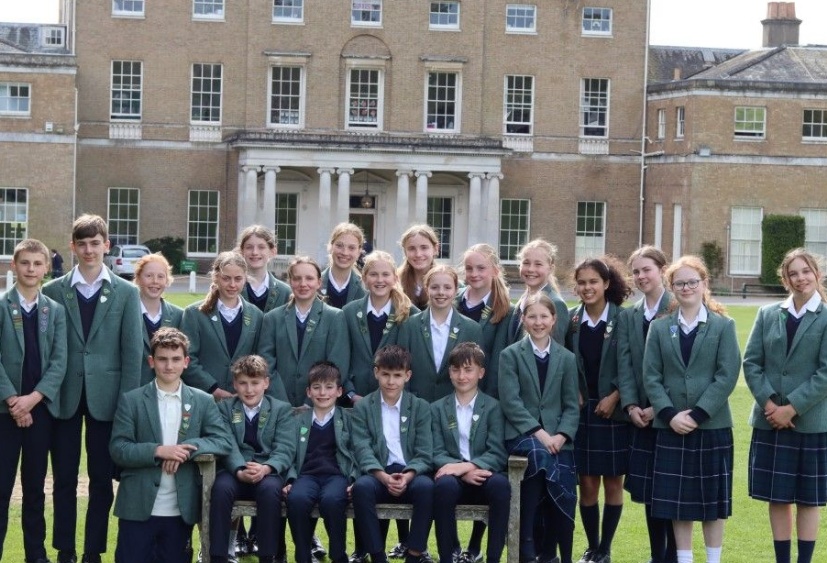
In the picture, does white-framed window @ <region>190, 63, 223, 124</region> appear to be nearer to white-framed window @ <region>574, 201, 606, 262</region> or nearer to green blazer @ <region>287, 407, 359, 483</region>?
white-framed window @ <region>574, 201, 606, 262</region>

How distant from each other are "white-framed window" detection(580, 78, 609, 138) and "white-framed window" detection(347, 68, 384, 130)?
695 cm

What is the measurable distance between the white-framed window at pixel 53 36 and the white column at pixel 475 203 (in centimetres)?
1475

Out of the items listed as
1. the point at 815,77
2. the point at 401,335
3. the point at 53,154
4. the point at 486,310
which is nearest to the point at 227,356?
the point at 401,335

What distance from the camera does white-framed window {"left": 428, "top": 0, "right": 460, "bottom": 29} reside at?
49.0m

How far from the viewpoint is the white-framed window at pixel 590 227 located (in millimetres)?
50156

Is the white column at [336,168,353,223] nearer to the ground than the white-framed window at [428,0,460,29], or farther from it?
nearer to the ground

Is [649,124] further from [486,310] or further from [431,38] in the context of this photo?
[486,310]

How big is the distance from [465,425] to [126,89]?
39725 millimetres

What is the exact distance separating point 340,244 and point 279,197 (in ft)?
125

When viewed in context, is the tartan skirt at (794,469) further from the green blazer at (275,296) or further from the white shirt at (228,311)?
the white shirt at (228,311)

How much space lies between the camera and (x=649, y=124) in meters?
50.2

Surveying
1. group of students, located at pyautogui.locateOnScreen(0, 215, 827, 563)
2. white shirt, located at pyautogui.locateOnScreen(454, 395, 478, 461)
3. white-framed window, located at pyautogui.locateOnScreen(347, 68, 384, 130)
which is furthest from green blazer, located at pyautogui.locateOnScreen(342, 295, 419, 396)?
white-framed window, located at pyautogui.locateOnScreen(347, 68, 384, 130)

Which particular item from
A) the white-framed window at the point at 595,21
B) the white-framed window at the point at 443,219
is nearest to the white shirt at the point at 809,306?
the white-framed window at the point at 443,219

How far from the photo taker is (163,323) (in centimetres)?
1004
